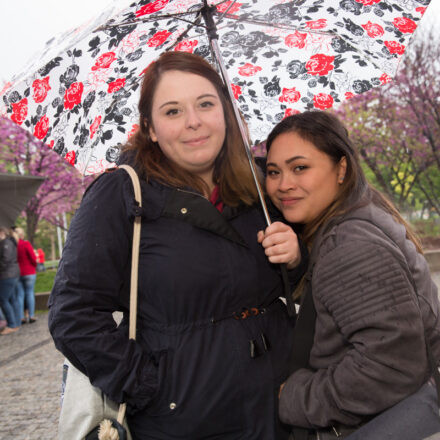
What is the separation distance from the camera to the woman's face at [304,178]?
7.22ft

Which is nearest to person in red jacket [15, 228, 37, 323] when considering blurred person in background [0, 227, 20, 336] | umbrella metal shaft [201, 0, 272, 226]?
blurred person in background [0, 227, 20, 336]

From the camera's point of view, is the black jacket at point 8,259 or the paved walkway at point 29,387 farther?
the black jacket at point 8,259

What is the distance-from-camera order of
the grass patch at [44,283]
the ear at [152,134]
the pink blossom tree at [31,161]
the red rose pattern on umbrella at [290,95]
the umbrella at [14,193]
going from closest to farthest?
1. the ear at [152,134]
2. the red rose pattern on umbrella at [290,95]
3. the umbrella at [14,193]
4. the grass patch at [44,283]
5. the pink blossom tree at [31,161]

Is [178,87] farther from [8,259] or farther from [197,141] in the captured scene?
[8,259]

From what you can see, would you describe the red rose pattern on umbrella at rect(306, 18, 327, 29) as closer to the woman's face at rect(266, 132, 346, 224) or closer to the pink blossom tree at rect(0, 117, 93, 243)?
the woman's face at rect(266, 132, 346, 224)

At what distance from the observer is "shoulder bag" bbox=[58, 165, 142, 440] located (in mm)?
1800

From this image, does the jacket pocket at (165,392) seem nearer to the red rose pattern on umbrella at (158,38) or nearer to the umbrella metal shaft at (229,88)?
the umbrella metal shaft at (229,88)

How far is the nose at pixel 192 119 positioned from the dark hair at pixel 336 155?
1.53 feet

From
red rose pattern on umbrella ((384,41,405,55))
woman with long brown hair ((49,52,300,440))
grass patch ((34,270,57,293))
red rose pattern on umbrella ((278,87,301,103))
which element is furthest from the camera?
grass patch ((34,270,57,293))

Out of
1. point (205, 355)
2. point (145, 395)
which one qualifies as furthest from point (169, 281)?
point (145, 395)

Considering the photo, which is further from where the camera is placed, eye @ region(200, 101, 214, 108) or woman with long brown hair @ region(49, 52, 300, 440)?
eye @ region(200, 101, 214, 108)

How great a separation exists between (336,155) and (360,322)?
93 centimetres

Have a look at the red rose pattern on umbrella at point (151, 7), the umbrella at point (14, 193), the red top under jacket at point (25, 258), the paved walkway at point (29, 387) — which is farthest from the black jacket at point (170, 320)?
the red top under jacket at point (25, 258)

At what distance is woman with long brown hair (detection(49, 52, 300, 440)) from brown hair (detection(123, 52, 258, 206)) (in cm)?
4
